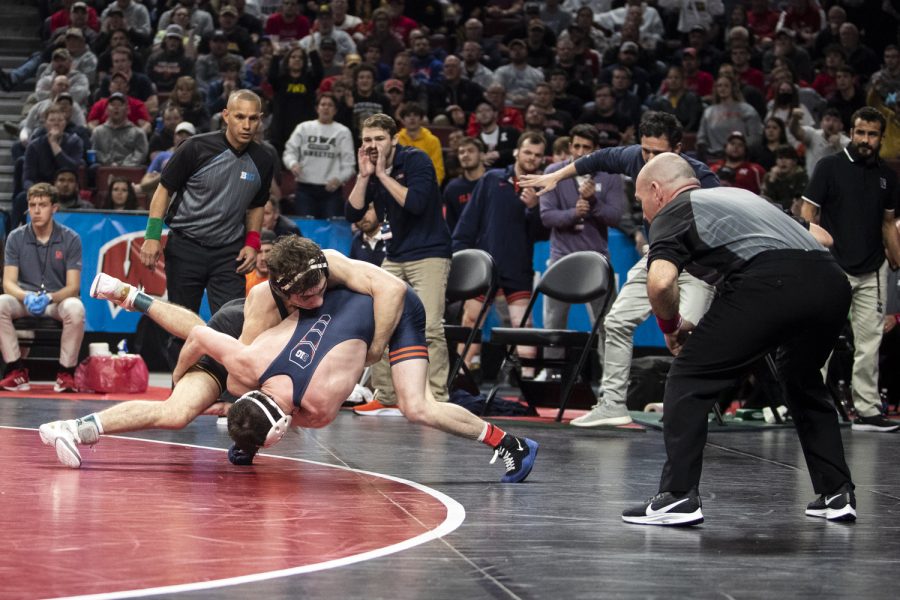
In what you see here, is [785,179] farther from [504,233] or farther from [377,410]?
[377,410]

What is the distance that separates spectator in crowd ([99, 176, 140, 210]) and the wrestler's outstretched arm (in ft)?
23.1

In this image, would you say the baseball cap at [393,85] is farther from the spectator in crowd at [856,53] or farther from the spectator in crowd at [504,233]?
the spectator in crowd at [856,53]

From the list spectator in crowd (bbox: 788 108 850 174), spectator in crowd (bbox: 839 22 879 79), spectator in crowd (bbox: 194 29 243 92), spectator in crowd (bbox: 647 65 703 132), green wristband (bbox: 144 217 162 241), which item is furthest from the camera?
spectator in crowd (bbox: 839 22 879 79)

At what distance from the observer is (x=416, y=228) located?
9.43 meters

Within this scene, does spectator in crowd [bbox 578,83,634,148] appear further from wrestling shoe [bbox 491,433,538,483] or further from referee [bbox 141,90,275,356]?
wrestling shoe [bbox 491,433,538,483]

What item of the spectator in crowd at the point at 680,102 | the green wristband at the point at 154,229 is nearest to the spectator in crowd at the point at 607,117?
the spectator in crowd at the point at 680,102

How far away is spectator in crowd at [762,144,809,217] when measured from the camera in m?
13.0

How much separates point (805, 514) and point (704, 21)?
1390cm

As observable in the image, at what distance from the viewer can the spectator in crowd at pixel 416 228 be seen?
30.4ft

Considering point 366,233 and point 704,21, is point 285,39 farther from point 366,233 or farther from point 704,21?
point 366,233

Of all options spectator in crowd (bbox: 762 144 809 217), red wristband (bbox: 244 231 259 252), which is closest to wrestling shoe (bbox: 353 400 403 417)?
red wristband (bbox: 244 231 259 252)

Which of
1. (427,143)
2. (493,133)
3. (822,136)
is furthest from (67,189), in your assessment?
(822,136)

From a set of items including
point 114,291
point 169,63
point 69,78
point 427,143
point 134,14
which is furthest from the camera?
point 134,14

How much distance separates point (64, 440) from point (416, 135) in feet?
25.8
